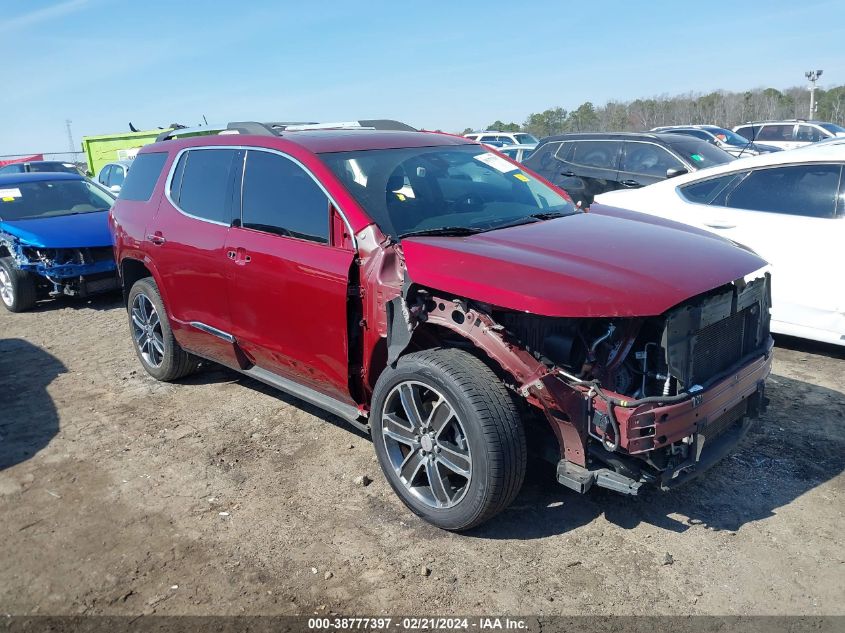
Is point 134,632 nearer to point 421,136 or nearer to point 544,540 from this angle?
point 544,540

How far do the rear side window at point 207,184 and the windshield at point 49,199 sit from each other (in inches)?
203

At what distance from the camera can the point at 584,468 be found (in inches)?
122

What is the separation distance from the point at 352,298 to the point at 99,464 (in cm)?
206

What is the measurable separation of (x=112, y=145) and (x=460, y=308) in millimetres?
20940

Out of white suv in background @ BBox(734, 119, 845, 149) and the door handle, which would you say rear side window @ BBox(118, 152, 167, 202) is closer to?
the door handle

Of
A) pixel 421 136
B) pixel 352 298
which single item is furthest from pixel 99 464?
pixel 421 136

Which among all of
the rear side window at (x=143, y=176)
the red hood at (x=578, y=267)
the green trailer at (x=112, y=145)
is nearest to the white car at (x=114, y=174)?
the green trailer at (x=112, y=145)

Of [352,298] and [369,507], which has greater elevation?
[352,298]

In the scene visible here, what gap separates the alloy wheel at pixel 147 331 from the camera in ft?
18.7

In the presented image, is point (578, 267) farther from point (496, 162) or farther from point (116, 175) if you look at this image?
point (116, 175)

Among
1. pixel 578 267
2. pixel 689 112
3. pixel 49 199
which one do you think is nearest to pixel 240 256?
pixel 578 267

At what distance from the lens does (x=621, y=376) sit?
3195mm

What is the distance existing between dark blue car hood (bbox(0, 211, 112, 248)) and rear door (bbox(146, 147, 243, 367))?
377 cm

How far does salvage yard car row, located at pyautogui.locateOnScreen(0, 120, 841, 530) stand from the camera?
3.07m
